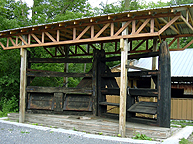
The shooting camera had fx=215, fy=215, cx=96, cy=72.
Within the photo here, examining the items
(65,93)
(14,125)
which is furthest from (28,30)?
(14,125)

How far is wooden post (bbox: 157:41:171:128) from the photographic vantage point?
7.56 m

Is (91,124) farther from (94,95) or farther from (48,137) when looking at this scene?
(48,137)

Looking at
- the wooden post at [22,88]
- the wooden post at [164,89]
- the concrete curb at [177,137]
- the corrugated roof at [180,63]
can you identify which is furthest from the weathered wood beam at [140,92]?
the corrugated roof at [180,63]

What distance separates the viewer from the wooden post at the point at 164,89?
298 inches

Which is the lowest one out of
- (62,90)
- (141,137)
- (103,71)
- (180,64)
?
(141,137)

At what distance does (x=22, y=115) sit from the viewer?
9781 millimetres

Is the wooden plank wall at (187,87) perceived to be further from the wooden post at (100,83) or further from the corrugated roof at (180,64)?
the wooden post at (100,83)

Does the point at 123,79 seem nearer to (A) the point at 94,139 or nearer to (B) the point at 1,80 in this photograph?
(A) the point at 94,139

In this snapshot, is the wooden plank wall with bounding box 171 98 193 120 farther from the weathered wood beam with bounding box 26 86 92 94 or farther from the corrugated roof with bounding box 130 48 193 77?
the weathered wood beam with bounding box 26 86 92 94

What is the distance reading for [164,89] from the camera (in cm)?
766

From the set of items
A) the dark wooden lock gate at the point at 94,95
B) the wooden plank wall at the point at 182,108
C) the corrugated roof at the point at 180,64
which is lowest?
the wooden plank wall at the point at 182,108

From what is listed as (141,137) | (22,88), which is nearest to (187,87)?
(141,137)

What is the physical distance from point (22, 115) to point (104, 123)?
13.1ft

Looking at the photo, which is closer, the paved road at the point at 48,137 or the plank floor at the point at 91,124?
the paved road at the point at 48,137
